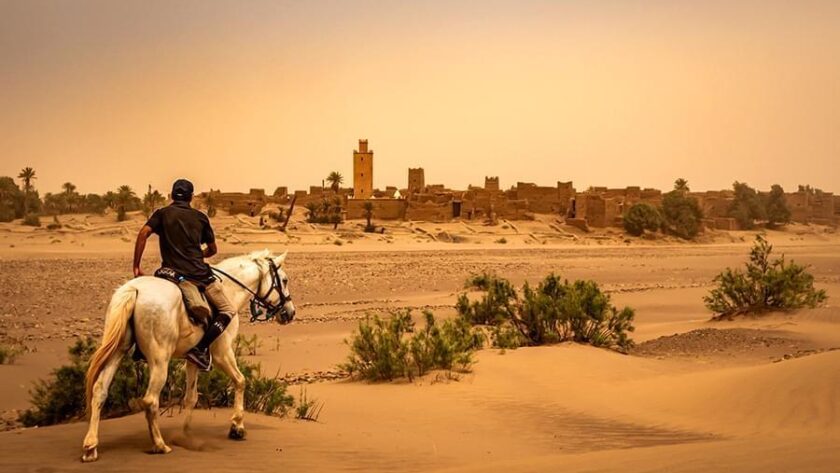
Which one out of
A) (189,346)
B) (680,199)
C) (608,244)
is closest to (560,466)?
(189,346)

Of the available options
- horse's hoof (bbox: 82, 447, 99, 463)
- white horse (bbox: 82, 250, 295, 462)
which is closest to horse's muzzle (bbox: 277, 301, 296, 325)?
white horse (bbox: 82, 250, 295, 462)

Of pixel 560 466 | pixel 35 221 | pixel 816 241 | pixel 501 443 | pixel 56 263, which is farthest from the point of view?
pixel 816 241

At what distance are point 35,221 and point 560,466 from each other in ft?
171

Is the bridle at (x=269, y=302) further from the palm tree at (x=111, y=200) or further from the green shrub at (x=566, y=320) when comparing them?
the palm tree at (x=111, y=200)

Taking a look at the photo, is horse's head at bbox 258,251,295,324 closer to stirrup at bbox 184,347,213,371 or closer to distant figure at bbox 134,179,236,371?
distant figure at bbox 134,179,236,371

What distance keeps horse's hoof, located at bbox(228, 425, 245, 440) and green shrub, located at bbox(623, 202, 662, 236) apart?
56.0 metres

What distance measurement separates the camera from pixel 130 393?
27.8 feet

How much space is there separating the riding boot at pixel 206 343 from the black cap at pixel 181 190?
1149mm

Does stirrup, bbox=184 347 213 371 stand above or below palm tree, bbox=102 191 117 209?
below

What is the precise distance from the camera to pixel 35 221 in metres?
51.6

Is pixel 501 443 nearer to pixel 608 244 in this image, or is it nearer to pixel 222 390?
pixel 222 390

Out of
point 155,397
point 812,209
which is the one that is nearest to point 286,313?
point 155,397

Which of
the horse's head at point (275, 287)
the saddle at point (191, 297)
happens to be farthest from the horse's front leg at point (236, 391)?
the horse's head at point (275, 287)

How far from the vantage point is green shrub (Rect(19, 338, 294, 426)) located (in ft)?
27.8
